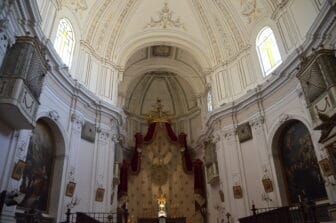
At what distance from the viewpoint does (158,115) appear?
70.0 ft

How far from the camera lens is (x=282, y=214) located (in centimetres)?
942

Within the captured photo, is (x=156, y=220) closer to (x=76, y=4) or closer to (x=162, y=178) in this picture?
(x=162, y=178)

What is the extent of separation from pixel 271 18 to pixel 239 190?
27.4 feet

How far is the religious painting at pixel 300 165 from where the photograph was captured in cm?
1040

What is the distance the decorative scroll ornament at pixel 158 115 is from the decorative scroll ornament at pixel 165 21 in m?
6.49

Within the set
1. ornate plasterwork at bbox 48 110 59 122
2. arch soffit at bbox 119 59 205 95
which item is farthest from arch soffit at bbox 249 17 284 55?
ornate plasterwork at bbox 48 110 59 122

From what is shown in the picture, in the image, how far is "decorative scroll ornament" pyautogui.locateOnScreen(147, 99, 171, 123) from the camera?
2095 cm

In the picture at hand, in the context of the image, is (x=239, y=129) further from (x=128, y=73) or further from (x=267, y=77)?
(x=128, y=73)

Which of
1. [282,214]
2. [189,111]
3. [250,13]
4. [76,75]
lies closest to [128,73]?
[189,111]

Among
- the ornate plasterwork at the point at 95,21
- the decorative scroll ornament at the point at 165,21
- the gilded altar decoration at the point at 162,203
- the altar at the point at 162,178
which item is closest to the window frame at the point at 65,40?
the ornate plasterwork at the point at 95,21

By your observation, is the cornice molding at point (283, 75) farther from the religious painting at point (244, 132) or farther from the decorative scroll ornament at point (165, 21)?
the decorative scroll ornament at point (165, 21)

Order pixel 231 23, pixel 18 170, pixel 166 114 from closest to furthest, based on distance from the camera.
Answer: pixel 18 170
pixel 231 23
pixel 166 114

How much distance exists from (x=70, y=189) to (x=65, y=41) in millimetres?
6688

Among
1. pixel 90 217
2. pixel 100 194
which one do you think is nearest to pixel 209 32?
pixel 100 194
